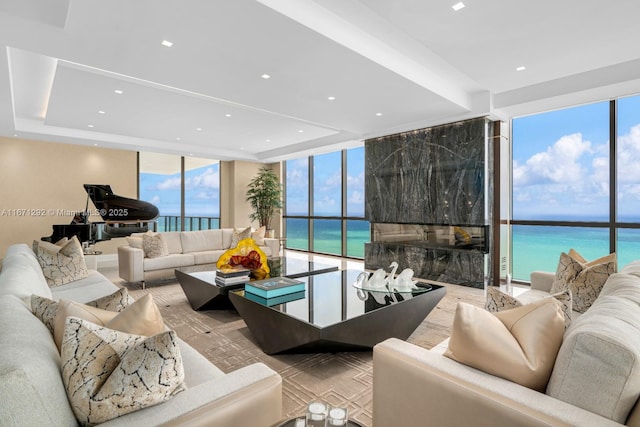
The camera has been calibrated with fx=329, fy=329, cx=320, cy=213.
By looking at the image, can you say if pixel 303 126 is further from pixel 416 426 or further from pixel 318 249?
pixel 416 426

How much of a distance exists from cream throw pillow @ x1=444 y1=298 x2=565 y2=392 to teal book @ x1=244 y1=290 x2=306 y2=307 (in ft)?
5.59

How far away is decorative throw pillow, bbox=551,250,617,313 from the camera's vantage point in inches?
96.0

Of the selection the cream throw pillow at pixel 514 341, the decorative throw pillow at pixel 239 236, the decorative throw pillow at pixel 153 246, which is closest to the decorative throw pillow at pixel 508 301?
the cream throw pillow at pixel 514 341

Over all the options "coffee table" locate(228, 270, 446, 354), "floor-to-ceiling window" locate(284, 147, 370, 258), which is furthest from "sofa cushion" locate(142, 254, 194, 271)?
"floor-to-ceiling window" locate(284, 147, 370, 258)

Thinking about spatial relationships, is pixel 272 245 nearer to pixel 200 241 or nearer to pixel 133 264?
pixel 200 241

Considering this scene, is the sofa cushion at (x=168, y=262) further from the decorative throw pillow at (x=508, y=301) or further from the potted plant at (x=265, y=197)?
the decorative throw pillow at (x=508, y=301)

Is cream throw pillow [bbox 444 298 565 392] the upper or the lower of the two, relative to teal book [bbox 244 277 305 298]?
upper

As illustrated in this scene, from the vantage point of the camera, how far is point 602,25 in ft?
9.80

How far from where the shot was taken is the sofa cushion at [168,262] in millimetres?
4902

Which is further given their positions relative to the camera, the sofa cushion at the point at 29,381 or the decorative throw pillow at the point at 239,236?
the decorative throw pillow at the point at 239,236

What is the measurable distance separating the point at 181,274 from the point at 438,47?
3857 millimetres

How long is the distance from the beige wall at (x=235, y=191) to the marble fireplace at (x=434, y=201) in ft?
13.8

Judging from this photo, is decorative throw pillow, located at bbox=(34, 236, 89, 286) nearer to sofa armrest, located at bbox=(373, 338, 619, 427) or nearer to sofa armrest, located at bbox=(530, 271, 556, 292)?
sofa armrest, located at bbox=(373, 338, 619, 427)

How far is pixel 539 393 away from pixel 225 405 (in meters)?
1.03
